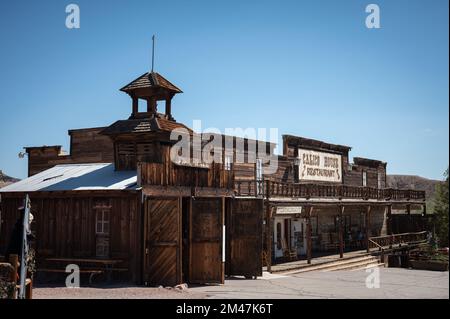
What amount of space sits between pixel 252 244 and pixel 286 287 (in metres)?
2.37

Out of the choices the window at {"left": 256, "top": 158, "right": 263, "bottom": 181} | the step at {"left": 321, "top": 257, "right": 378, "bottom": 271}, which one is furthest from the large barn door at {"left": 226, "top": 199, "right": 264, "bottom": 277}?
the window at {"left": 256, "top": 158, "right": 263, "bottom": 181}

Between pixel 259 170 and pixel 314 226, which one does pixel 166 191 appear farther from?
pixel 314 226

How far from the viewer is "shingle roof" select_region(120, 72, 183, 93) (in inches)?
748

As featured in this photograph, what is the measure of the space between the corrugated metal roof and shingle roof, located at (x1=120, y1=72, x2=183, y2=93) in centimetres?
330

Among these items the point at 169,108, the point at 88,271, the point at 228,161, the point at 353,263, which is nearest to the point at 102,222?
the point at 88,271

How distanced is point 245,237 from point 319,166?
15.2 meters

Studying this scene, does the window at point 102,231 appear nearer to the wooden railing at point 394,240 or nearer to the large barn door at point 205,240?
the large barn door at point 205,240

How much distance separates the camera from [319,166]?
3191cm

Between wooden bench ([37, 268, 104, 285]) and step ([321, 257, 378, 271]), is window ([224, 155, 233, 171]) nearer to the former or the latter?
step ([321, 257, 378, 271])
